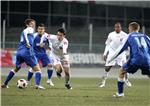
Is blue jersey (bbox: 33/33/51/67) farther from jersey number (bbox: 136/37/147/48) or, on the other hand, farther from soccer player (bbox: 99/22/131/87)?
jersey number (bbox: 136/37/147/48)

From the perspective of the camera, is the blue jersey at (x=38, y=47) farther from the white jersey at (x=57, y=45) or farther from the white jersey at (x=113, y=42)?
the white jersey at (x=113, y=42)

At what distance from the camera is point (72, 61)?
3831 cm

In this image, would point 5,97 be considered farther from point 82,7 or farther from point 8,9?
point 82,7

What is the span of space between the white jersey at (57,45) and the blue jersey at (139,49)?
4467mm

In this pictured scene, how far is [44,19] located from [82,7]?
3924mm

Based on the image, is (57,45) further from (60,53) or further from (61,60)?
(61,60)

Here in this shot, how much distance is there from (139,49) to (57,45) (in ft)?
16.6

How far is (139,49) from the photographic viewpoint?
13.9m

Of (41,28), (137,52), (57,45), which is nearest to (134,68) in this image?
(137,52)

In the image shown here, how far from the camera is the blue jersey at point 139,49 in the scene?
13883mm

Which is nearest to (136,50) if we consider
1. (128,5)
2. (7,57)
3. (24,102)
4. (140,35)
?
(140,35)

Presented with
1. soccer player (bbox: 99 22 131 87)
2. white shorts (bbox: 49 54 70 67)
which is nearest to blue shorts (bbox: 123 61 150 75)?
white shorts (bbox: 49 54 70 67)

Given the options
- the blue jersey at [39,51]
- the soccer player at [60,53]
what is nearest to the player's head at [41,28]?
the blue jersey at [39,51]

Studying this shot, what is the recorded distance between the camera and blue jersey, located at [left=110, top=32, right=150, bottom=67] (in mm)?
13883
